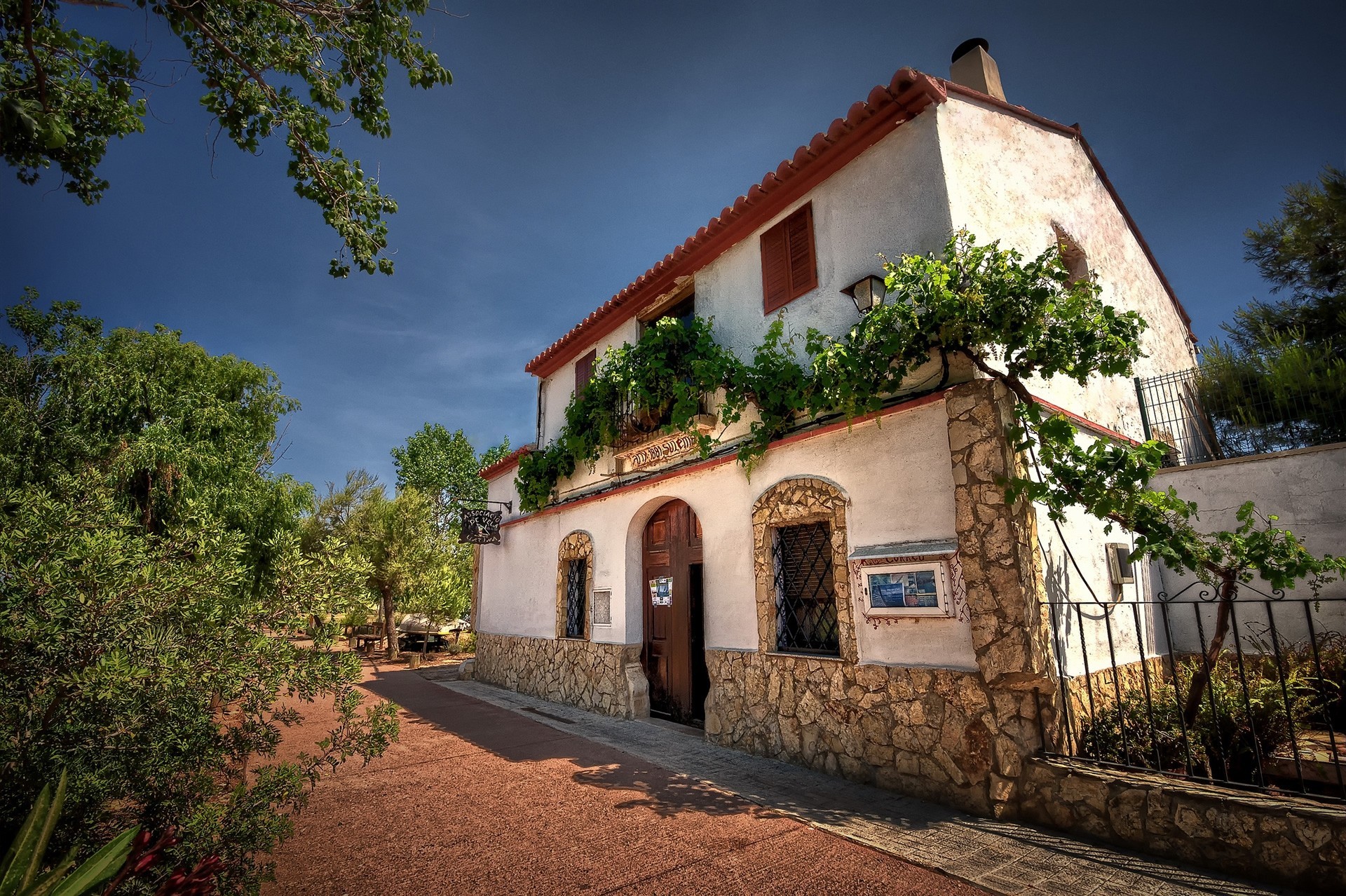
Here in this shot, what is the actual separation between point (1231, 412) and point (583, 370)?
A: 10345 millimetres

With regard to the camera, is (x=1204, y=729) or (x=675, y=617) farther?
(x=675, y=617)

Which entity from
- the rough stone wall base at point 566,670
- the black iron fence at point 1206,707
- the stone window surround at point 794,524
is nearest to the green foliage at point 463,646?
the rough stone wall base at point 566,670

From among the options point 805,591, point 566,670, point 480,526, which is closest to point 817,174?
point 805,591

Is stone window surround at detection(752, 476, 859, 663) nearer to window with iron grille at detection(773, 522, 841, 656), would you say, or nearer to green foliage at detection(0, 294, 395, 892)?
window with iron grille at detection(773, 522, 841, 656)

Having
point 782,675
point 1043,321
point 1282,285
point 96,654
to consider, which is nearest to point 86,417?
point 96,654

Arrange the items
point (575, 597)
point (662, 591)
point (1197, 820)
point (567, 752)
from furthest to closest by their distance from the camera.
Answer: point (575, 597)
point (662, 591)
point (567, 752)
point (1197, 820)

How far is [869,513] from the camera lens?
5805mm

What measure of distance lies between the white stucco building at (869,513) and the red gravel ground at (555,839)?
1379 mm

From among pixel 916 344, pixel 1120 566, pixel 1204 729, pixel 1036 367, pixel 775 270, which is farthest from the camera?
pixel 775 270

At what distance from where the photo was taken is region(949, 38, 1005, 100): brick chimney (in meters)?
7.58

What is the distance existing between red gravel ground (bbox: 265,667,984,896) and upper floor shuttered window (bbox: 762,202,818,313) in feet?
17.9

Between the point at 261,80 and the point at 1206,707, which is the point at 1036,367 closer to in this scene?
the point at 1206,707

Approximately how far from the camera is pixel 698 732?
7723mm

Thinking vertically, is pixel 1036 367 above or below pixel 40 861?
above
